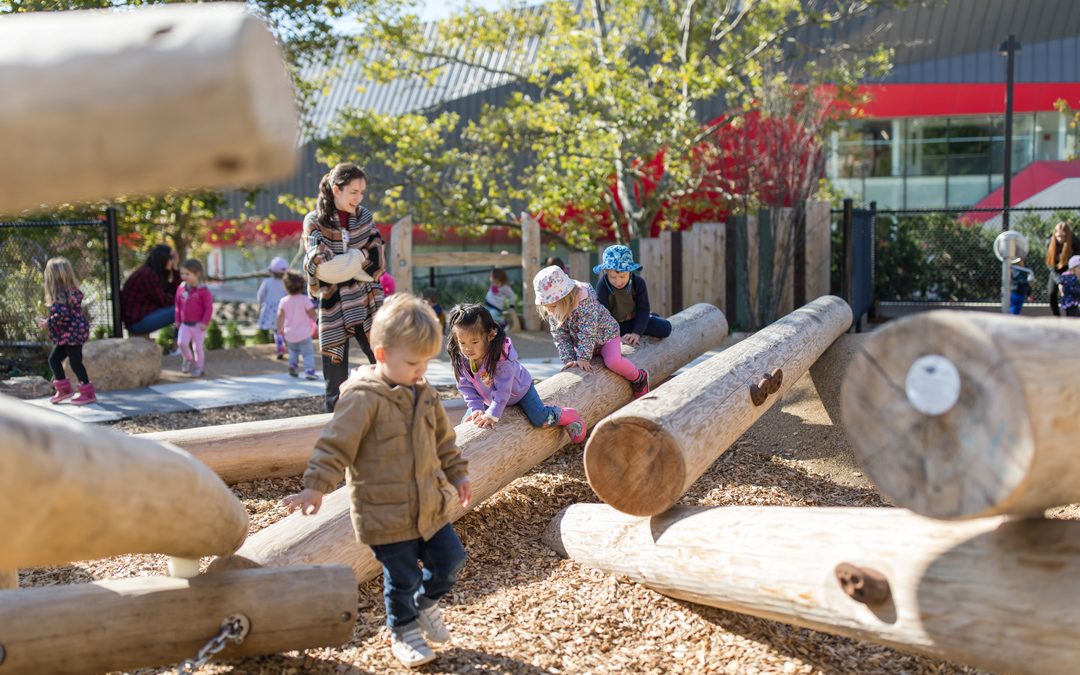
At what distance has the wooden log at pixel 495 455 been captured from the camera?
3262 mm

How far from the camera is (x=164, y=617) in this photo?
100 inches

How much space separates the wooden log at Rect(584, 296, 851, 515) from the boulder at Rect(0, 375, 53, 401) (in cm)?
682

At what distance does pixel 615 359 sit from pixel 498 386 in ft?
3.80

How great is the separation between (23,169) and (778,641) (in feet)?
9.85

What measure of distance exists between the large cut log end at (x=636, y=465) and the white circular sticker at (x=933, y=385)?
1.24 meters

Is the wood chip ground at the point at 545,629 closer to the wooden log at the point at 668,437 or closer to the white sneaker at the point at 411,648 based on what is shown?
the white sneaker at the point at 411,648

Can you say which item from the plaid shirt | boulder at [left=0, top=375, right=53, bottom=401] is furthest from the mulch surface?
the plaid shirt

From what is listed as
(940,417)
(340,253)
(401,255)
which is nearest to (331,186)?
(340,253)

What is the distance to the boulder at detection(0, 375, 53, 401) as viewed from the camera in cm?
800

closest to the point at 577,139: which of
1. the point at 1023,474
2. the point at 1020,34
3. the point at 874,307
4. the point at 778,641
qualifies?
the point at 874,307

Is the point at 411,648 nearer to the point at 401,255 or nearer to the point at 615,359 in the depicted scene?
the point at 615,359

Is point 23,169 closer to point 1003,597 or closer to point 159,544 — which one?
point 159,544

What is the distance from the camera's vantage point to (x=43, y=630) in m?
2.45

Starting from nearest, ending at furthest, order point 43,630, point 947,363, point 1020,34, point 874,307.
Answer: point 947,363
point 43,630
point 874,307
point 1020,34
